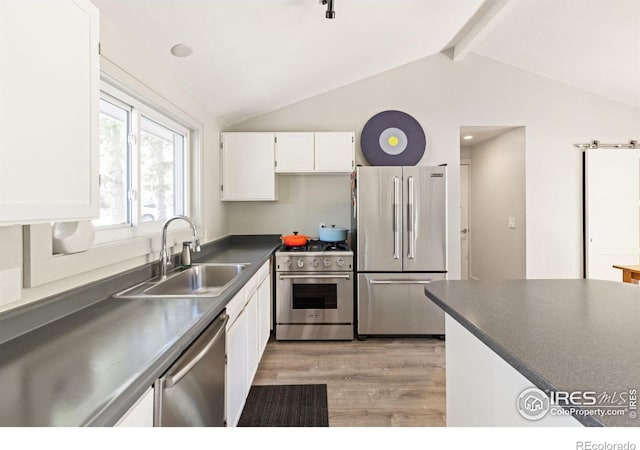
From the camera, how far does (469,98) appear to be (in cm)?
366

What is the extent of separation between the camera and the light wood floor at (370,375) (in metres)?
1.94

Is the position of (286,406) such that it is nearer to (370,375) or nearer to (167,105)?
(370,375)

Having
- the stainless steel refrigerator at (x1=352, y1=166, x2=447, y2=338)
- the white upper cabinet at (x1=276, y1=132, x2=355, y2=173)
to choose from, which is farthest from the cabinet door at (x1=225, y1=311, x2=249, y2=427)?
the white upper cabinet at (x1=276, y1=132, x2=355, y2=173)

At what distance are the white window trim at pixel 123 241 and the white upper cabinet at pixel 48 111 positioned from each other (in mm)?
324

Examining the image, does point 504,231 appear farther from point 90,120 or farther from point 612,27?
point 90,120

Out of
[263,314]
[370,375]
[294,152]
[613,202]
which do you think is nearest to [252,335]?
[263,314]

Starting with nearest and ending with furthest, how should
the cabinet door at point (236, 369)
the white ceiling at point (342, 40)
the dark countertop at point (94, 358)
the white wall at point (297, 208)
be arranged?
the dark countertop at point (94, 358) → the cabinet door at point (236, 369) → the white ceiling at point (342, 40) → the white wall at point (297, 208)

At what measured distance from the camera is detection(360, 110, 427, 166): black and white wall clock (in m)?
3.56

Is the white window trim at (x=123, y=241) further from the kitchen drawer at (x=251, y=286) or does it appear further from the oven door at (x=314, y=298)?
the oven door at (x=314, y=298)

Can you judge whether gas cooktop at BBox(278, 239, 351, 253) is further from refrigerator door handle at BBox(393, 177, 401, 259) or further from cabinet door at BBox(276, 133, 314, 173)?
cabinet door at BBox(276, 133, 314, 173)

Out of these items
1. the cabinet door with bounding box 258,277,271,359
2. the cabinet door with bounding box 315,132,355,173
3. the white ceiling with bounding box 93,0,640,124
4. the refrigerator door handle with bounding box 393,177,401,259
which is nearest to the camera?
the white ceiling with bounding box 93,0,640,124

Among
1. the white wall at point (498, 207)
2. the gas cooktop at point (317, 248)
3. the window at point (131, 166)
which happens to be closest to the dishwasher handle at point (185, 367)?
the window at point (131, 166)

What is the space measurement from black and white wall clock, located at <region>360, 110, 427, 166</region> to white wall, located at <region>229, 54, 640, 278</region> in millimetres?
109
